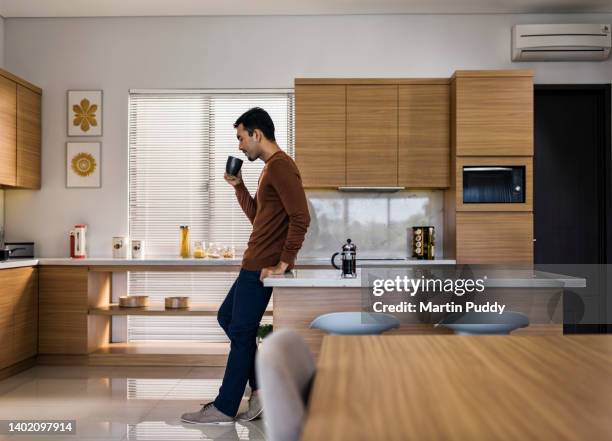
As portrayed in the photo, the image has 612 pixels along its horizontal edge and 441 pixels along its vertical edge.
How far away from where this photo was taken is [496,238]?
4801 millimetres

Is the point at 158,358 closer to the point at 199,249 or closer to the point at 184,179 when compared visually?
the point at 199,249

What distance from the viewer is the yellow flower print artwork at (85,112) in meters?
5.34

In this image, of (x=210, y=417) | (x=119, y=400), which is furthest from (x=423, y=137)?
(x=119, y=400)

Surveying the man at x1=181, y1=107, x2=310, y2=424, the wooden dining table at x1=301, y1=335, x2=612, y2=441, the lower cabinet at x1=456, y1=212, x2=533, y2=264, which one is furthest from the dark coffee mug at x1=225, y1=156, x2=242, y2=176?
the lower cabinet at x1=456, y1=212, x2=533, y2=264

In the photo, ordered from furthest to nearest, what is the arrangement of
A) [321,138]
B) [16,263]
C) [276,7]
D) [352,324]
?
1. [276,7]
2. [321,138]
3. [16,263]
4. [352,324]

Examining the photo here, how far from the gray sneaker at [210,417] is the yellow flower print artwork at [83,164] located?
2.77 metres

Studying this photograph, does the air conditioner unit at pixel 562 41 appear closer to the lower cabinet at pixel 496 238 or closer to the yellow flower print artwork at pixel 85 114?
the lower cabinet at pixel 496 238

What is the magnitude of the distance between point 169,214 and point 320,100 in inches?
63.2

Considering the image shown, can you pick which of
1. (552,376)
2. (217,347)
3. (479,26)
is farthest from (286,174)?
(479,26)

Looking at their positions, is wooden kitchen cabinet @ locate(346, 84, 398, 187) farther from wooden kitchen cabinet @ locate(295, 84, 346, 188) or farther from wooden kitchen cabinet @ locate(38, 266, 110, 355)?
wooden kitchen cabinet @ locate(38, 266, 110, 355)

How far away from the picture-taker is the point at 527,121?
189 inches

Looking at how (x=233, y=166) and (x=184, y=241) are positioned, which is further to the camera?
(x=184, y=241)

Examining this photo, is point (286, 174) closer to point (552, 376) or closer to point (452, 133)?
point (552, 376)

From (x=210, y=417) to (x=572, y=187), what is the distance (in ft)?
11.9
